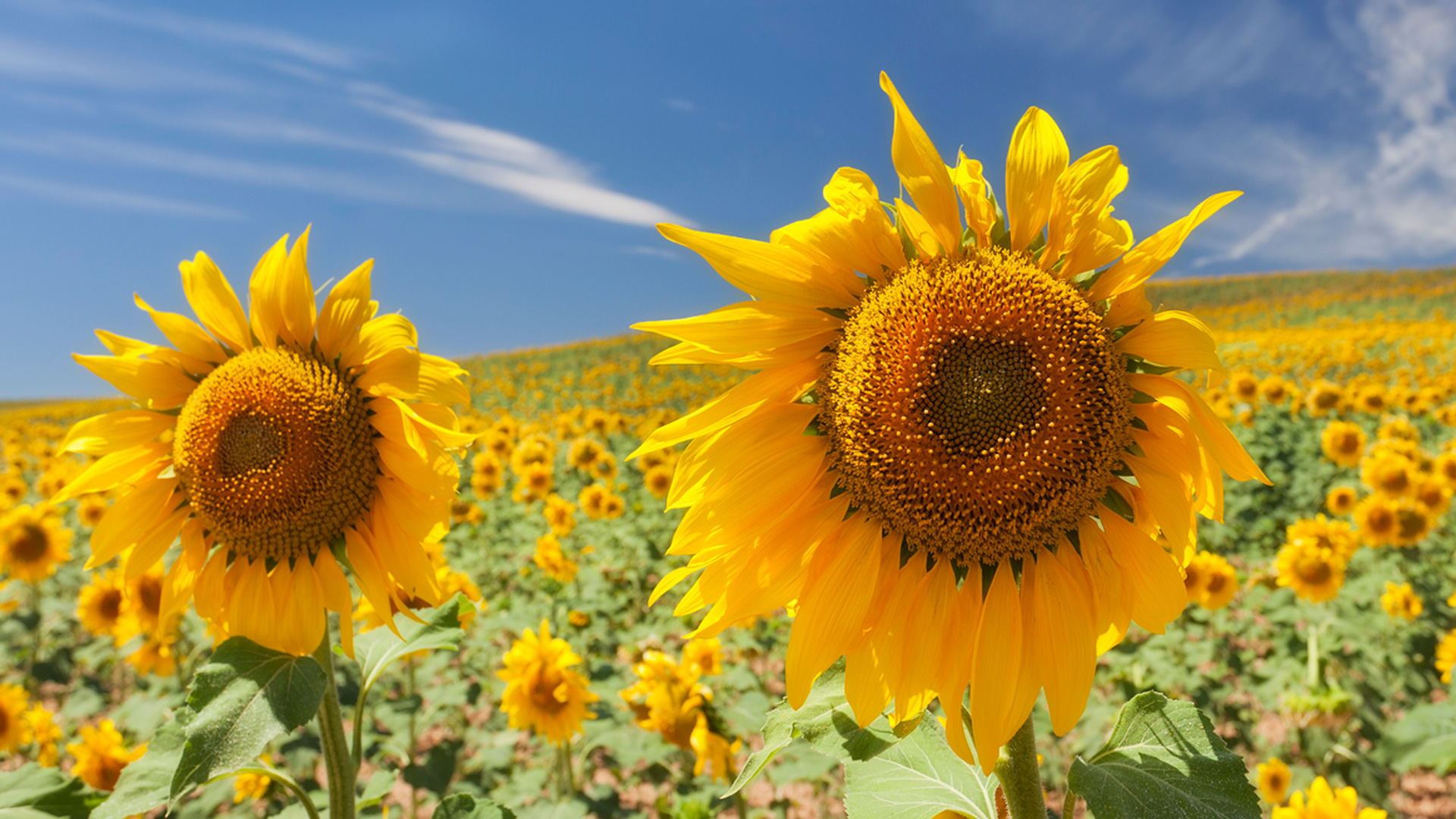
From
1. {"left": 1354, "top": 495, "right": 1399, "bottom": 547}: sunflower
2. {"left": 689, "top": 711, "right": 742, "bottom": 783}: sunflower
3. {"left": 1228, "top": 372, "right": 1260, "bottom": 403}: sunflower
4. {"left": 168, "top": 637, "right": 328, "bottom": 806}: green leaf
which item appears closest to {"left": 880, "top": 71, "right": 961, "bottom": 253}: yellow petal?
{"left": 168, "top": 637, "right": 328, "bottom": 806}: green leaf

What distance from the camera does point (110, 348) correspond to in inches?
75.2

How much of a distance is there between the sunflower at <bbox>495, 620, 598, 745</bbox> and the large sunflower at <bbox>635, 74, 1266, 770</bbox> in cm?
262

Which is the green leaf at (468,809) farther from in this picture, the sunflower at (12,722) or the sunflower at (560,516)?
the sunflower at (560,516)

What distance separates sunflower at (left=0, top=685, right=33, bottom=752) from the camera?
14.4ft

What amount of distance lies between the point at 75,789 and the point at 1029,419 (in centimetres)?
260

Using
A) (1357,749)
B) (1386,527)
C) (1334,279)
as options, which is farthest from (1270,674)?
(1334,279)

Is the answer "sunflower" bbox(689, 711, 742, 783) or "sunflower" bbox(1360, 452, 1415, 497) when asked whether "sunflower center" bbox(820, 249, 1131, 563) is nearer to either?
"sunflower" bbox(689, 711, 742, 783)

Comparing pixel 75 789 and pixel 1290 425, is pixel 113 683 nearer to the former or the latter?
pixel 75 789

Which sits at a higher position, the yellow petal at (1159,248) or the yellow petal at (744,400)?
the yellow petal at (1159,248)

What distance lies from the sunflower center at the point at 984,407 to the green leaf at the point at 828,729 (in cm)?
34

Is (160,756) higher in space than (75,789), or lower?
higher

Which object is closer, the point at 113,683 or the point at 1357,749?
the point at 1357,749

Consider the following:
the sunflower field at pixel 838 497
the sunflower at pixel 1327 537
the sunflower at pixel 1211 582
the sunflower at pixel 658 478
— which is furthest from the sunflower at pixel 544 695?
the sunflower at pixel 1327 537

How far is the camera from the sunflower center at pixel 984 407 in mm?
1157
